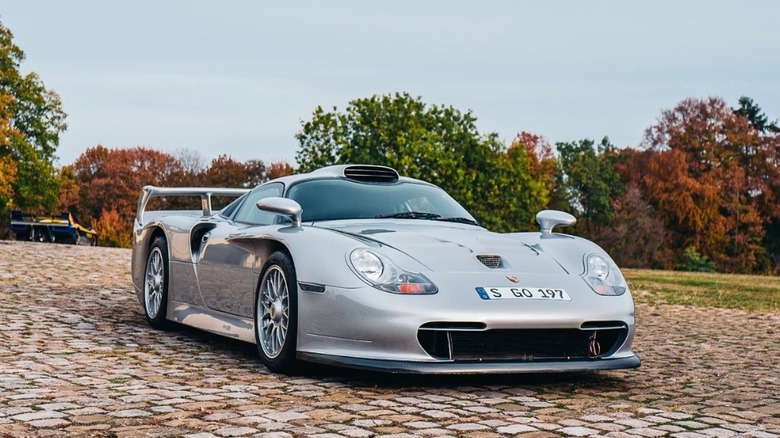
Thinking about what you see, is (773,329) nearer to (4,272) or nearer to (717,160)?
(4,272)

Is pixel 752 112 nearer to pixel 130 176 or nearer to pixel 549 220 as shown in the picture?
pixel 130 176

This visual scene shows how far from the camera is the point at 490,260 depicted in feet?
18.3

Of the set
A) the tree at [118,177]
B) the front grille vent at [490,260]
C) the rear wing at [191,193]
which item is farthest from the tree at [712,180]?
the front grille vent at [490,260]

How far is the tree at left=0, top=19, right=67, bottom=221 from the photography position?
43125mm

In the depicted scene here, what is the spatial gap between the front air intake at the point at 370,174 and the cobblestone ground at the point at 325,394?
1481 millimetres

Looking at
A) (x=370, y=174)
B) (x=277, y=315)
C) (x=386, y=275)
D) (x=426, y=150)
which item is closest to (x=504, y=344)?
(x=386, y=275)

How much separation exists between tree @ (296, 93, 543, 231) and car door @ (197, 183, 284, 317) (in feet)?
104

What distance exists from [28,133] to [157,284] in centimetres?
4144

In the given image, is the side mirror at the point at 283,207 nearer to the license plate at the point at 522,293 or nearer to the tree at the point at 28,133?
the license plate at the point at 522,293

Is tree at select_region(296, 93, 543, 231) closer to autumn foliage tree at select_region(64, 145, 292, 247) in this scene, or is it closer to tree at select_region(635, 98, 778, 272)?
tree at select_region(635, 98, 778, 272)

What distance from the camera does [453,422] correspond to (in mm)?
4266

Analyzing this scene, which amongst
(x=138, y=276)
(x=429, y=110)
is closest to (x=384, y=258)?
(x=138, y=276)

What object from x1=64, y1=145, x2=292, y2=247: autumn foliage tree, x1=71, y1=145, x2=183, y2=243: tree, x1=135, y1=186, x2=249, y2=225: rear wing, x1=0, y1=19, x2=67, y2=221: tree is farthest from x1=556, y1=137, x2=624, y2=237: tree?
x1=135, y1=186, x2=249, y2=225: rear wing

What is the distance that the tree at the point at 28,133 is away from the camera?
43125mm
